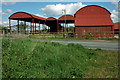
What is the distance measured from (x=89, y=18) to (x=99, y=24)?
2.69m

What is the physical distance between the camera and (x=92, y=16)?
1107 inches

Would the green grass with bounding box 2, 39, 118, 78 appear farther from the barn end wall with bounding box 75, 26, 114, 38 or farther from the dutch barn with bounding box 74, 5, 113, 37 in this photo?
the dutch barn with bounding box 74, 5, 113, 37

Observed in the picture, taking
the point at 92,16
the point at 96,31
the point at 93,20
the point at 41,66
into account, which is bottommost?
the point at 41,66

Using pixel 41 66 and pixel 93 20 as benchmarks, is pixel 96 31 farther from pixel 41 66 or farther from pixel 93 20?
pixel 41 66

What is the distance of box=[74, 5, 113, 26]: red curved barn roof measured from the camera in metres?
27.3

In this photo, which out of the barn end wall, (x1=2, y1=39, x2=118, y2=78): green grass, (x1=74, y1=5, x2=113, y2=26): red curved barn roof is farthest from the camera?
(x1=74, y1=5, x2=113, y2=26): red curved barn roof

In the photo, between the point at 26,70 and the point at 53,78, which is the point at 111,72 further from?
the point at 26,70

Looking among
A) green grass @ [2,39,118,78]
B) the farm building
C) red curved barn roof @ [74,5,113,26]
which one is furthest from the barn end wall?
green grass @ [2,39,118,78]

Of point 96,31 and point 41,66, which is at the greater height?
point 96,31

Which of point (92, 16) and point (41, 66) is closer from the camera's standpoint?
point (41, 66)

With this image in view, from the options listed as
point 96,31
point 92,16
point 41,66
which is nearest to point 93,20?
point 92,16

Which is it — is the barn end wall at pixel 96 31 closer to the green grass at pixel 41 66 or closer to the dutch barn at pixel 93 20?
the dutch barn at pixel 93 20

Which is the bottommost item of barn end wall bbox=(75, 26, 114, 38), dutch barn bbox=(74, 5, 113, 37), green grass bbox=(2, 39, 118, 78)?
green grass bbox=(2, 39, 118, 78)

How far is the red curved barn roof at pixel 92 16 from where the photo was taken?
27.3 meters
